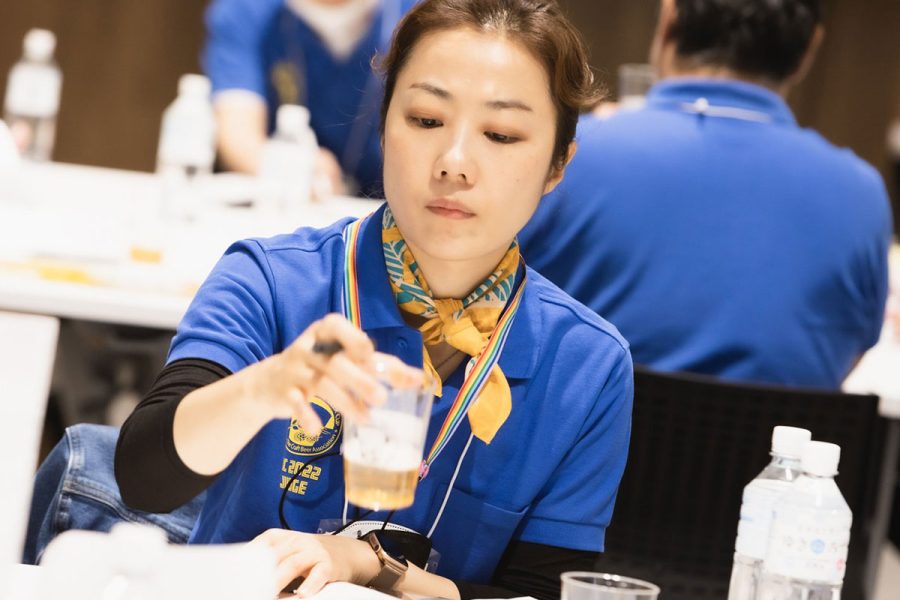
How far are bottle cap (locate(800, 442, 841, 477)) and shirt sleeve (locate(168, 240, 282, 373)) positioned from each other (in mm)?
605

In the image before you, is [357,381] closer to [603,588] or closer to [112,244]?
[603,588]

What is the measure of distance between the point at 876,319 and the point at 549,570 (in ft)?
3.76

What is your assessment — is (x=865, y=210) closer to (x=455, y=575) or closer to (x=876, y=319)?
(x=876, y=319)

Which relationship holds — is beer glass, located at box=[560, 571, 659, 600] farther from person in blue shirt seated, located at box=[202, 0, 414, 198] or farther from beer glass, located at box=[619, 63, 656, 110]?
person in blue shirt seated, located at box=[202, 0, 414, 198]

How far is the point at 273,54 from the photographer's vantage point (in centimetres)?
396

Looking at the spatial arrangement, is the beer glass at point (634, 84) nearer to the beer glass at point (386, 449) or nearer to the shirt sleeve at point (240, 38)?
the shirt sleeve at point (240, 38)

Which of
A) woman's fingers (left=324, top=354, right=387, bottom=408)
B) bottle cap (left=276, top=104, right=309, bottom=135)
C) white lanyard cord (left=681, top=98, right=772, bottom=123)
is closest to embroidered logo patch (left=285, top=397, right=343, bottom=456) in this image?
woman's fingers (left=324, top=354, right=387, bottom=408)

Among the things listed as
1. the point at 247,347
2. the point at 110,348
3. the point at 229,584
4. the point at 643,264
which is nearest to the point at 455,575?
the point at 247,347

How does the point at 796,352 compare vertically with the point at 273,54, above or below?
below

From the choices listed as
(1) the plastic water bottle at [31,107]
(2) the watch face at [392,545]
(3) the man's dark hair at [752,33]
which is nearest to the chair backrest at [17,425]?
(2) the watch face at [392,545]

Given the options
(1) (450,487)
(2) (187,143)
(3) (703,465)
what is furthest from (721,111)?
(2) (187,143)

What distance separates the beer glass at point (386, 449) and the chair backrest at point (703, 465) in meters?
0.76

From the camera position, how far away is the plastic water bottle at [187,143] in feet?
9.57

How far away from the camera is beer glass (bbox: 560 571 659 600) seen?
1.10 metres
